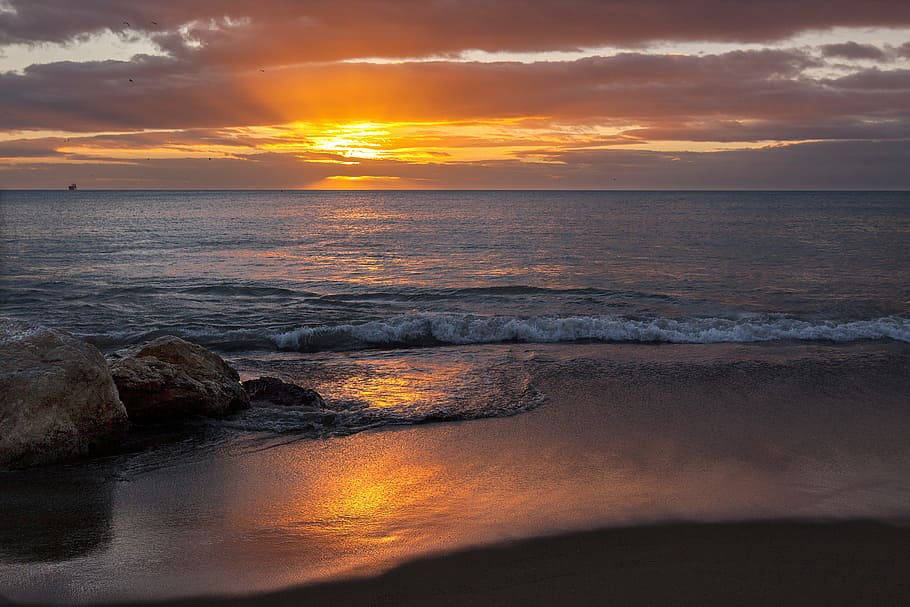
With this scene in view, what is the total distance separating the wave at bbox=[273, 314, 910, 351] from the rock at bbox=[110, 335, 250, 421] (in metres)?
4.96

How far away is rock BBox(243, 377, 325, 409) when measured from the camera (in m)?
9.63

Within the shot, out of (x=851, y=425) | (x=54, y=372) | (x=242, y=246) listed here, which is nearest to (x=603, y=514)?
(x=851, y=425)

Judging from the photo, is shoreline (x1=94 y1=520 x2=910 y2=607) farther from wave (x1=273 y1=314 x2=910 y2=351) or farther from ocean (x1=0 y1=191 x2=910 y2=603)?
wave (x1=273 y1=314 x2=910 y2=351)

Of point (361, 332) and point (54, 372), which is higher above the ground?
point (54, 372)

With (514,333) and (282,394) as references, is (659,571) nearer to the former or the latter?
(282,394)

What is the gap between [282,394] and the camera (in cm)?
980

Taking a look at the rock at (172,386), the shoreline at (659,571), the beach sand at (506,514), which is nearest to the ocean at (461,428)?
the beach sand at (506,514)

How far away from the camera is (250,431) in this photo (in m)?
8.70

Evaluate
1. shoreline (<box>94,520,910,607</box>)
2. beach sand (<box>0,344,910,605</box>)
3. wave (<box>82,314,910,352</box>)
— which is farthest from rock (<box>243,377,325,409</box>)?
shoreline (<box>94,520,910,607</box>)

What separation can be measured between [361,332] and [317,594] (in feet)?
35.0

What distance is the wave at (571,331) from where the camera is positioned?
48.3ft

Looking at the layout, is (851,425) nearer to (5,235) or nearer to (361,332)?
(361,332)

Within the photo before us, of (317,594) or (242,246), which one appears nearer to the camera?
(317,594)

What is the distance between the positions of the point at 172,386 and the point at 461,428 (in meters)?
3.64
